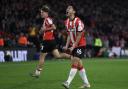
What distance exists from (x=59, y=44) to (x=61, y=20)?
4689mm

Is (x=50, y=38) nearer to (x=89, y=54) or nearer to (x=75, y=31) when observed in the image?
(x=75, y=31)

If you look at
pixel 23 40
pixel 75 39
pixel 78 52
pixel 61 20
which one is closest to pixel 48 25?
pixel 75 39

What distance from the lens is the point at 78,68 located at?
548 inches

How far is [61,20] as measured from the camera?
3622cm

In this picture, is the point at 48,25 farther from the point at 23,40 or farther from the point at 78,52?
the point at 23,40

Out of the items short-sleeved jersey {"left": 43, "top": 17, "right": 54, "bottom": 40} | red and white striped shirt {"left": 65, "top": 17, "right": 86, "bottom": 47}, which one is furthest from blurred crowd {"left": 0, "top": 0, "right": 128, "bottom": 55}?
red and white striped shirt {"left": 65, "top": 17, "right": 86, "bottom": 47}

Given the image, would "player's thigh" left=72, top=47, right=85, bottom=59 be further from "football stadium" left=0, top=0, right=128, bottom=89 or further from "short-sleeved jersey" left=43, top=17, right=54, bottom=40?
"short-sleeved jersey" left=43, top=17, right=54, bottom=40

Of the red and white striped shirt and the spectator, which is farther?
the spectator

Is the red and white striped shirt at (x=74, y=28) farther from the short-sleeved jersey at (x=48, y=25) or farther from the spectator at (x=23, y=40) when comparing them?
the spectator at (x=23, y=40)

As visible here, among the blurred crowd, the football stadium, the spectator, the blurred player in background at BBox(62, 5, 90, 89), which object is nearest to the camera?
the blurred player in background at BBox(62, 5, 90, 89)

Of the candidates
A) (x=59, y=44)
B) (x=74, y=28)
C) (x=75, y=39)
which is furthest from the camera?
(x=59, y=44)

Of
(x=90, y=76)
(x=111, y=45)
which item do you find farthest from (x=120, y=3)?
(x=90, y=76)

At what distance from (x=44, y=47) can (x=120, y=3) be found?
2575 cm

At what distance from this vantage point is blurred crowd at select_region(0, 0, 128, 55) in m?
31.5
